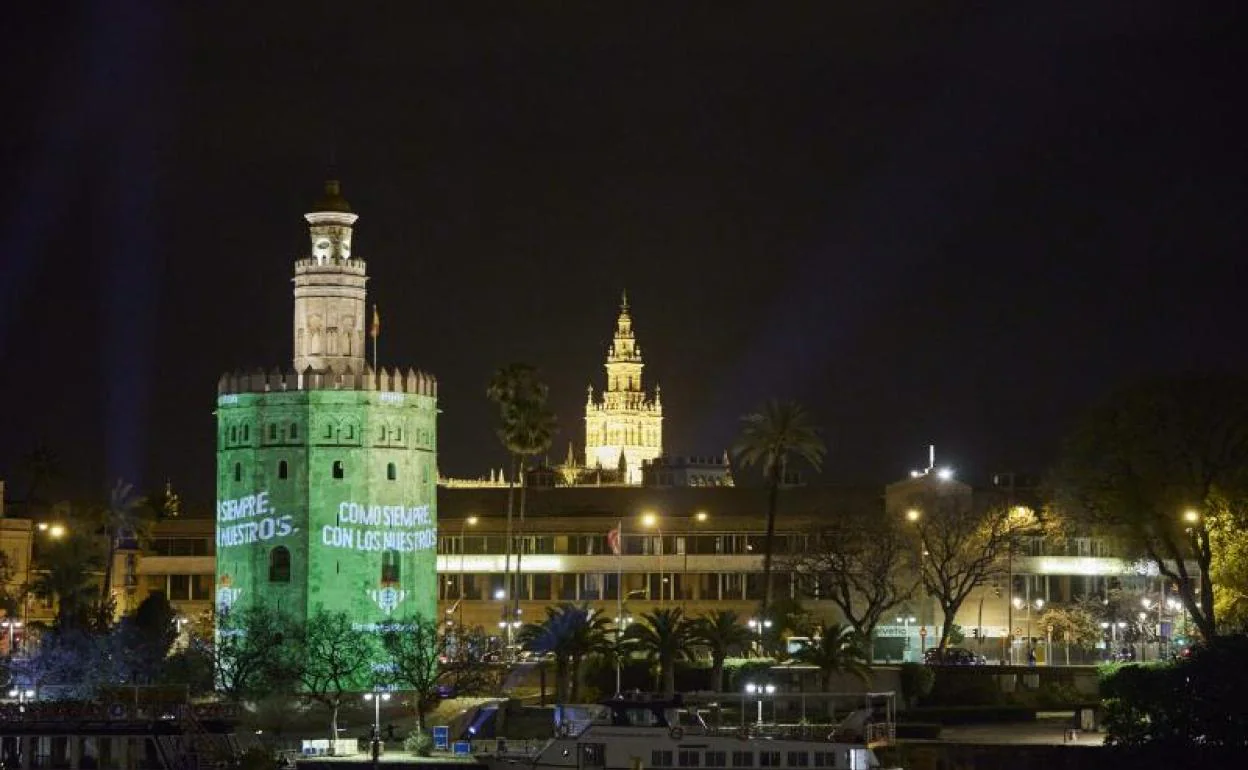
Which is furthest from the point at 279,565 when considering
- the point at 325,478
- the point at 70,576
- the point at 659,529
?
the point at 659,529

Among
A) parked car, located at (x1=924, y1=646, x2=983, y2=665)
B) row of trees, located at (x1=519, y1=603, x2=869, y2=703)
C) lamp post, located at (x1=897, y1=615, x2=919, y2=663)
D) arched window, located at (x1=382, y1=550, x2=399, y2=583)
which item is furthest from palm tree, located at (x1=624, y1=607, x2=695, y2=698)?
lamp post, located at (x1=897, y1=615, x2=919, y2=663)

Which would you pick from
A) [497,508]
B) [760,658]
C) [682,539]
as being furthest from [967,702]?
[497,508]

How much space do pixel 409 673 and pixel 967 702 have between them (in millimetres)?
22134

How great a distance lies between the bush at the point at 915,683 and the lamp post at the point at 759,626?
11.7 metres

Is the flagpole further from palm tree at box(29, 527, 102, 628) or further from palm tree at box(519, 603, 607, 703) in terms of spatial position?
palm tree at box(29, 527, 102, 628)

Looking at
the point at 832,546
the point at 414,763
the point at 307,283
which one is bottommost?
the point at 414,763

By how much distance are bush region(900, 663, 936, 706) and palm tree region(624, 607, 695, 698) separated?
27.6 feet

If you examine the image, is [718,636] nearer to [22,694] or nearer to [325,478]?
[325,478]

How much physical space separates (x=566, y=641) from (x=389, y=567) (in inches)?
684

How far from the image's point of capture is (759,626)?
5143 inches

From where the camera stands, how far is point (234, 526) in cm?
12231

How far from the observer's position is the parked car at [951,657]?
121250 mm

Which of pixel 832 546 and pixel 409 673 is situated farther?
pixel 832 546

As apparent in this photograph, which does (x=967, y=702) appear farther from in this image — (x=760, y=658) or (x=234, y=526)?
(x=234, y=526)
